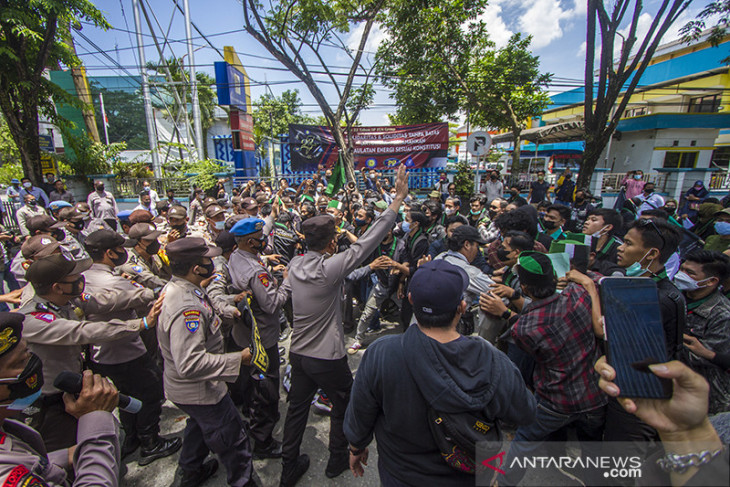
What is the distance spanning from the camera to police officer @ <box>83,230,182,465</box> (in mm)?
2727

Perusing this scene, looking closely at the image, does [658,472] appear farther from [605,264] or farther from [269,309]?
[605,264]

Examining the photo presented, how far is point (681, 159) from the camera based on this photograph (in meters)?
18.6

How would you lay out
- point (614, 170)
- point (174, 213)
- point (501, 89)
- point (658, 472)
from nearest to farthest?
point (658, 472) → point (174, 213) → point (501, 89) → point (614, 170)

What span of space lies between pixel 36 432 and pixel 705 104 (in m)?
32.0

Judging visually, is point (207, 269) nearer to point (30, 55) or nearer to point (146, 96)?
point (30, 55)

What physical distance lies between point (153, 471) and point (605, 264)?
468 cm

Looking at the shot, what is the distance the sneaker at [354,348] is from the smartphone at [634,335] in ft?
11.8

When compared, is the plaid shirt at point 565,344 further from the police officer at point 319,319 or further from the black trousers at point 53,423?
the black trousers at point 53,423

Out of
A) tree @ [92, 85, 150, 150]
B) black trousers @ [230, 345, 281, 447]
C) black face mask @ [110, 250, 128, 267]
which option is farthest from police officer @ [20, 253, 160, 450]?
tree @ [92, 85, 150, 150]

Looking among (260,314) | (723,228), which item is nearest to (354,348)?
(260,314)

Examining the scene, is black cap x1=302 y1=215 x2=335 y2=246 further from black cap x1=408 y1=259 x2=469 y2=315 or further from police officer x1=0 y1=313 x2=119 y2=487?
police officer x1=0 y1=313 x2=119 y2=487

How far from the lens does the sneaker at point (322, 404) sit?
137 inches

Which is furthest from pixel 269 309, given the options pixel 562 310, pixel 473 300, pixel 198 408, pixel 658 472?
pixel 658 472

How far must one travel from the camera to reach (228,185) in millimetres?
15516
